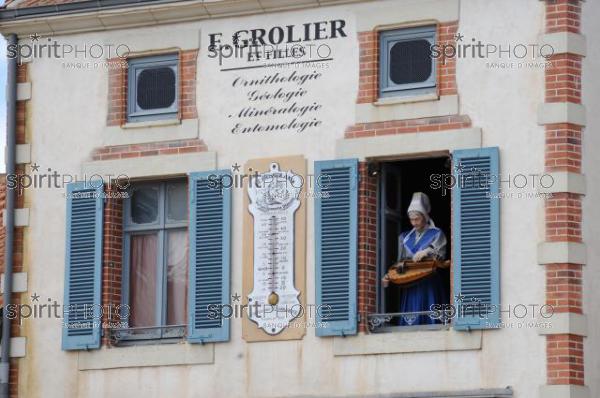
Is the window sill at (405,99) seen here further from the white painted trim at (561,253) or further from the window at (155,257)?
the window at (155,257)

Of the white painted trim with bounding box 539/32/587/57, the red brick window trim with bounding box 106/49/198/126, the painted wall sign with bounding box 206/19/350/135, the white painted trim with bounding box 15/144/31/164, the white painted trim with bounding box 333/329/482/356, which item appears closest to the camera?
the white painted trim with bounding box 333/329/482/356

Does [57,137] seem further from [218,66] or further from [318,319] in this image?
[318,319]

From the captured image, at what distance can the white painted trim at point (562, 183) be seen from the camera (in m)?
26.3

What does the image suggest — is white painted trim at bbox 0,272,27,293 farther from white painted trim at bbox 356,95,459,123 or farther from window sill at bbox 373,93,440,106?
window sill at bbox 373,93,440,106

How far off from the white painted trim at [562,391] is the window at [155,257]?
15.7 feet

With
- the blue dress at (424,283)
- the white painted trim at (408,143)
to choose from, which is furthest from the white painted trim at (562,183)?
the blue dress at (424,283)

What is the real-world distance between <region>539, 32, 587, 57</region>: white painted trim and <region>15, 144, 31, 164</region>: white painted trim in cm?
666

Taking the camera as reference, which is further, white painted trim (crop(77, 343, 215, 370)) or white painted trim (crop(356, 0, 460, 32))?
white painted trim (crop(77, 343, 215, 370))

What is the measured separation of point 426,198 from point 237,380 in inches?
119

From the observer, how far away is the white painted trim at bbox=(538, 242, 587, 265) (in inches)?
1029

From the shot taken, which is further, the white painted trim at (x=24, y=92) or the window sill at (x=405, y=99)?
the white painted trim at (x=24, y=92)

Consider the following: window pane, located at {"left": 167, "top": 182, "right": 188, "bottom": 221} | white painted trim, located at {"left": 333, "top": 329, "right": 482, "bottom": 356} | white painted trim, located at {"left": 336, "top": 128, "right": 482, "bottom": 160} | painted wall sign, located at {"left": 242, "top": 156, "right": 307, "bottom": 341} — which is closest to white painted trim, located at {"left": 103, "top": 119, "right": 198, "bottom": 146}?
window pane, located at {"left": 167, "top": 182, "right": 188, "bottom": 221}

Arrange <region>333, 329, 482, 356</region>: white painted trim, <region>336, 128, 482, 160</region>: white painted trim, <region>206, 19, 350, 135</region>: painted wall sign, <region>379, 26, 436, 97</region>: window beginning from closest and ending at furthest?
<region>333, 329, 482, 356</region>: white painted trim
<region>336, 128, 482, 160</region>: white painted trim
<region>379, 26, 436, 97</region>: window
<region>206, 19, 350, 135</region>: painted wall sign

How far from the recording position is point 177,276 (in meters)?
28.6
